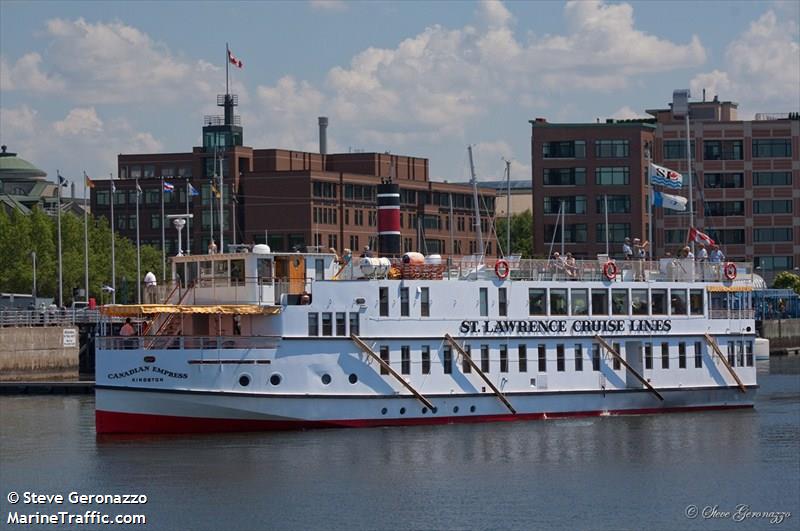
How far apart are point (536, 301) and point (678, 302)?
6.70 metres

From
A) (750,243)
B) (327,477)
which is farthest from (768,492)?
(750,243)

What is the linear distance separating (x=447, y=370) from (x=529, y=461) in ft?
25.8

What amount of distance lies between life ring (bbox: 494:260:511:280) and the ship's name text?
1669 millimetres

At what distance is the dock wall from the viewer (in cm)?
9112

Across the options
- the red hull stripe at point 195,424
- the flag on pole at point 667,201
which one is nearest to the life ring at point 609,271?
the flag on pole at point 667,201

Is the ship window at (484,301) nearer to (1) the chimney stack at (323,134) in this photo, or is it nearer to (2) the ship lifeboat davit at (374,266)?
(2) the ship lifeboat davit at (374,266)

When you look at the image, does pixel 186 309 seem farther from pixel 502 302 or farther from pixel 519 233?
pixel 519 233

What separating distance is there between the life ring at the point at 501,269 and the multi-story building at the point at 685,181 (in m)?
68.5

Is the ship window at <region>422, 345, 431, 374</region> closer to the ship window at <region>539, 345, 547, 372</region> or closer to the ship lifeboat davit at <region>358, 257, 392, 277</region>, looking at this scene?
the ship lifeboat davit at <region>358, 257, 392, 277</region>

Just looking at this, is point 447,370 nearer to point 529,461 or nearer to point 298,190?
point 529,461

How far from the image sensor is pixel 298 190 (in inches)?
5541

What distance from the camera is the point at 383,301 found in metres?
58.4

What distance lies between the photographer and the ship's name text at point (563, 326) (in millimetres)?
60250

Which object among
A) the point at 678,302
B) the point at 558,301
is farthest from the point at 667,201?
the point at 558,301
